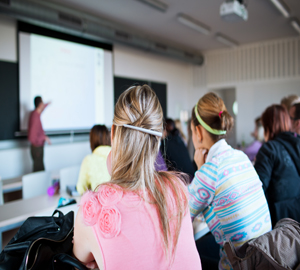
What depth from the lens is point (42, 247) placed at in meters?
1.02

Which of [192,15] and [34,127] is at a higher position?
[192,15]

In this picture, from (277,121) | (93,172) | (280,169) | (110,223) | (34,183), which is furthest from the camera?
(34,183)

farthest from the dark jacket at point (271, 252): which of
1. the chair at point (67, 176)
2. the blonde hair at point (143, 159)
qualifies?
the chair at point (67, 176)

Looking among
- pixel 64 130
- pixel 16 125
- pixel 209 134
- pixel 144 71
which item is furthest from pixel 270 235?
pixel 144 71

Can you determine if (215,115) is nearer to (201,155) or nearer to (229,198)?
(201,155)

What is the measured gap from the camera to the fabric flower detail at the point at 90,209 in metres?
0.87

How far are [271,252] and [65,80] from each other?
4988mm

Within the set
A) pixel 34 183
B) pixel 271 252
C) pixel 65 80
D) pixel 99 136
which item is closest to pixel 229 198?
pixel 271 252

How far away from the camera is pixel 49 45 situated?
4969 millimetres

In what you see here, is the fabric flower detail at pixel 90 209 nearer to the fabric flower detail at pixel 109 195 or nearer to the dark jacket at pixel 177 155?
the fabric flower detail at pixel 109 195

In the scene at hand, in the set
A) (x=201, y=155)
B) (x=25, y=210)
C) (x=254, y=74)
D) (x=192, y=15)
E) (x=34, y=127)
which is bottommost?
(x=25, y=210)

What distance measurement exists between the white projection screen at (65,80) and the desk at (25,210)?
2726 mm

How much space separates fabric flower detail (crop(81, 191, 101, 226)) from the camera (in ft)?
2.84

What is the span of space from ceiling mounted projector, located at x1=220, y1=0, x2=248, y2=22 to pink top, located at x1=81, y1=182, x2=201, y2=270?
408 cm
